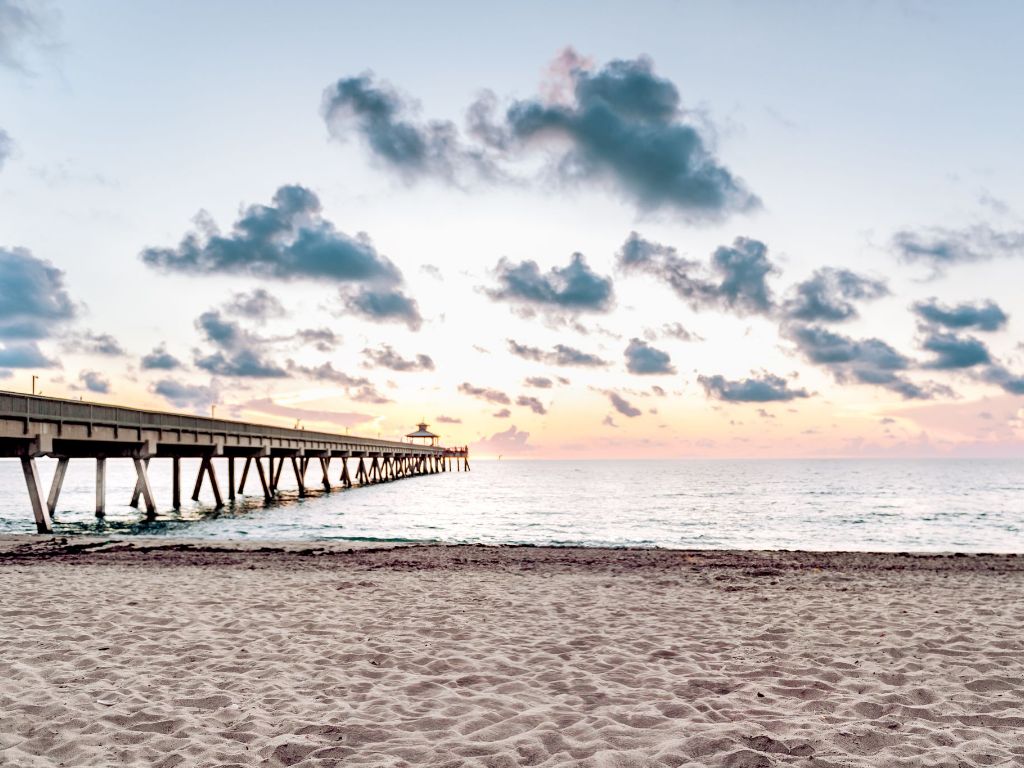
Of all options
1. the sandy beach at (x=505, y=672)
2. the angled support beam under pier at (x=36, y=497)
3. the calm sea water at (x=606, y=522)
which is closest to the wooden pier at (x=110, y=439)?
the angled support beam under pier at (x=36, y=497)

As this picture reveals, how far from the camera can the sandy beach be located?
16.2 feet

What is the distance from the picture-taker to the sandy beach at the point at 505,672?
4.93 metres

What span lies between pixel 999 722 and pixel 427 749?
456 centimetres

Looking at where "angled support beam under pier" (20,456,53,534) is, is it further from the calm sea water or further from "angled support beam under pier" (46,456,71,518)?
"angled support beam under pier" (46,456,71,518)

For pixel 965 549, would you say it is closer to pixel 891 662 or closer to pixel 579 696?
pixel 891 662

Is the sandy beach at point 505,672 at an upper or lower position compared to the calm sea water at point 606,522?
upper

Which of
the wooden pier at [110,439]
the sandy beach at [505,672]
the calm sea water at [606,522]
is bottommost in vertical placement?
the calm sea water at [606,522]

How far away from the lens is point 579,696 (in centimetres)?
602

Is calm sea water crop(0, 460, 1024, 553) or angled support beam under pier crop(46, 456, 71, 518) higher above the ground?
angled support beam under pier crop(46, 456, 71, 518)

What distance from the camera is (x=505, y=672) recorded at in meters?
6.75

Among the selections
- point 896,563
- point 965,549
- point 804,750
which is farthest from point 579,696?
point 965,549

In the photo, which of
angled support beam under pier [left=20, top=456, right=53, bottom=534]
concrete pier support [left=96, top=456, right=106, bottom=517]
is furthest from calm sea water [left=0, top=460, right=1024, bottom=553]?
angled support beam under pier [left=20, top=456, right=53, bottom=534]

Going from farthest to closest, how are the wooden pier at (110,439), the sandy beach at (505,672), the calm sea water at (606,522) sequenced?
the calm sea water at (606,522), the wooden pier at (110,439), the sandy beach at (505,672)

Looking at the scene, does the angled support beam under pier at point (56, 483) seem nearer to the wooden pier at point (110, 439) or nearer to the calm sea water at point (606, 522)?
the wooden pier at point (110, 439)
